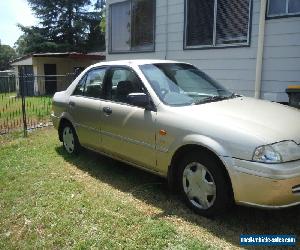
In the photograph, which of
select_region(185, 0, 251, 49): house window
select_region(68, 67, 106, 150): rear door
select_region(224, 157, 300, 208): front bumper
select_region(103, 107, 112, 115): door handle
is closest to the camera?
select_region(224, 157, 300, 208): front bumper

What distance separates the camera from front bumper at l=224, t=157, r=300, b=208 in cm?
354

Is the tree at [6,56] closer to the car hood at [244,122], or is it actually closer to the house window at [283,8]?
the house window at [283,8]

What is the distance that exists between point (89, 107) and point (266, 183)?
3.16 m

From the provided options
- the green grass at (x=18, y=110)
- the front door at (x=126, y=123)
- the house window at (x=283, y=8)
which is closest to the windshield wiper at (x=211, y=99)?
the front door at (x=126, y=123)

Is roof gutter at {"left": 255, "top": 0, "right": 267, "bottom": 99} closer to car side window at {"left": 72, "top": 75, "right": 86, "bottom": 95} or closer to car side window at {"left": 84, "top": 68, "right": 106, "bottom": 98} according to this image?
car side window at {"left": 84, "top": 68, "right": 106, "bottom": 98}

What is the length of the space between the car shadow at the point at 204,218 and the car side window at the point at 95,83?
1216 millimetres

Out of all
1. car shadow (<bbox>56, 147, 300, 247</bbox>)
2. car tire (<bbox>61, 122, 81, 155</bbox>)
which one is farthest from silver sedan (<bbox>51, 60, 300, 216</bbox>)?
car tire (<bbox>61, 122, 81, 155</bbox>)

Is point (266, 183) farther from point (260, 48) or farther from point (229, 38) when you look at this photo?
point (229, 38)

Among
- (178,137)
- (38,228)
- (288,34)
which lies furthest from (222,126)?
(288,34)

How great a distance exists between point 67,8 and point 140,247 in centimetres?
3639

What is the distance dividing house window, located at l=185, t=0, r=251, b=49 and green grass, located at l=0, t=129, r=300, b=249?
12.9 ft

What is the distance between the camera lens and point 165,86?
494cm

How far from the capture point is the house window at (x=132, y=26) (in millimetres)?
10227

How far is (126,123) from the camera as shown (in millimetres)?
5055
